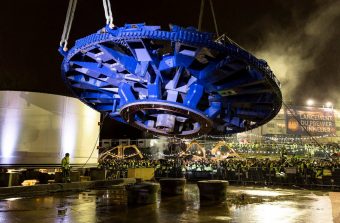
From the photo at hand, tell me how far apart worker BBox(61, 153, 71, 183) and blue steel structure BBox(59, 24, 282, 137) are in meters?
5.00

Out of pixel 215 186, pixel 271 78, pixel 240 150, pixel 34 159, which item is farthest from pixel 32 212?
pixel 240 150

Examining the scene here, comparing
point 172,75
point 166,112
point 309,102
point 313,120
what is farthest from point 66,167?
point 309,102

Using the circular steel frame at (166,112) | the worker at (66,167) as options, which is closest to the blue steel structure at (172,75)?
the circular steel frame at (166,112)

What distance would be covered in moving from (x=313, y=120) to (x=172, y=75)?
73163mm

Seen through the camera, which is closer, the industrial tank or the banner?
the industrial tank

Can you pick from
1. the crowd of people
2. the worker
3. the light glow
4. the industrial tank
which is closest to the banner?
the light glow

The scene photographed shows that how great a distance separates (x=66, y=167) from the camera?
71.6 feet

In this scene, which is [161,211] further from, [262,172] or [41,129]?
[262,172]

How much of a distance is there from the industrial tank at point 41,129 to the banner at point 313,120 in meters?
62.8

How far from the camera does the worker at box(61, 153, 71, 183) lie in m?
21.6

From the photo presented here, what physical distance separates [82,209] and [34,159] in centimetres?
1076

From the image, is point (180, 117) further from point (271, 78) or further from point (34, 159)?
point (34, 159)

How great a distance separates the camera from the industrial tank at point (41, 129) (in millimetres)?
22188

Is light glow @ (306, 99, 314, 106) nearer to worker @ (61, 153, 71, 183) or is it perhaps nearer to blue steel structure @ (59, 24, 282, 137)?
blue steel structure @ (59, 24, 282, 137)
